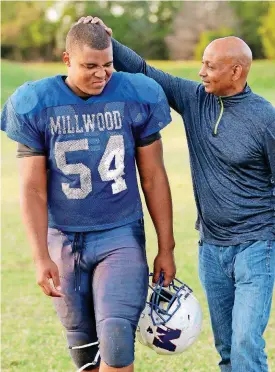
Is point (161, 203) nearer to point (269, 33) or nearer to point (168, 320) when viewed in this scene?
point (168, 320)

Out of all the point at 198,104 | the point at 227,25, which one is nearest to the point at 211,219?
the point at 198,104

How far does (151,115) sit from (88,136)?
30 centimetres

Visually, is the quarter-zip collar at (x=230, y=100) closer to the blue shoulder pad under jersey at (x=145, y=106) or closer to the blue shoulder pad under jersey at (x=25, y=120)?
the blue shoulder pad under jersey at (x=145, y=106)

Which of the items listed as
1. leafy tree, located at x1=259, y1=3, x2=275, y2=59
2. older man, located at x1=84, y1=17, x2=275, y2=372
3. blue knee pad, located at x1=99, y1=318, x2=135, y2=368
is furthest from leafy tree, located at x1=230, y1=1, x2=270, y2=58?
blue knee pad, located at x1=99, y1=318, x2=135, y2=368

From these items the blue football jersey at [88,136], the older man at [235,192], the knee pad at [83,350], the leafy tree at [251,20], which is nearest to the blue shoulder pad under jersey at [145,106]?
the blue football jersey at [88,136]

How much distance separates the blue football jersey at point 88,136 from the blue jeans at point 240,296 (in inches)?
18.1

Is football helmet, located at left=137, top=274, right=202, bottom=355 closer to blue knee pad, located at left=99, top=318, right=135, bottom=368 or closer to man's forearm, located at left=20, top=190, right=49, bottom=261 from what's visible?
blue knee pad, located at left=99, top=318, right=135, bottom=368

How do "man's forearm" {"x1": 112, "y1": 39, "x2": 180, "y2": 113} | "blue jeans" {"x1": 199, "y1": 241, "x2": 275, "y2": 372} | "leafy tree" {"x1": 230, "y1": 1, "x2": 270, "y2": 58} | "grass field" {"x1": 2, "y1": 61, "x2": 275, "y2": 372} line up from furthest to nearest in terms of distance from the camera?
"leafy tree" {"x1": 230, "y1": 1, "x2": 270, "y2": 58}, "grass field" {"x1": 2, "y1": 61, "x2": 275, "y2": 372}, "man's forearm" {"x1": 112, "y1": 39, "x2": 180, "y2": 113}, "blue jeans" {"x1": 199, "y1": 241, "x2": 275, "y2": 372}

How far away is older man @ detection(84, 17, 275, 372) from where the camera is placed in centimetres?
397

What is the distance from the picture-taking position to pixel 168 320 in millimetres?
4168

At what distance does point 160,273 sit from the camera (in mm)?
4211

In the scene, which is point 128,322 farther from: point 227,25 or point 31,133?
point 227,25

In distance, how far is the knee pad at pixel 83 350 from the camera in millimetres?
4141

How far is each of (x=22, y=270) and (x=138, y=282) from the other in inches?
171
